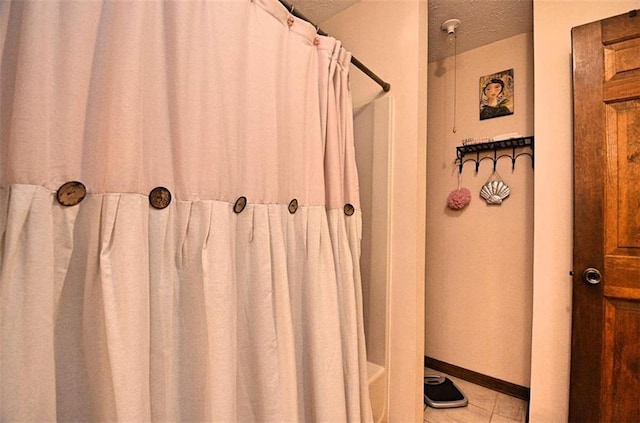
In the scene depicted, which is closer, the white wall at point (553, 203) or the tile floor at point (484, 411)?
the white wall at point (553, 203)

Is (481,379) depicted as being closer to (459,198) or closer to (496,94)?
(459,198)

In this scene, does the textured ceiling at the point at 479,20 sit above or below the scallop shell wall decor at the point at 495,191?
above

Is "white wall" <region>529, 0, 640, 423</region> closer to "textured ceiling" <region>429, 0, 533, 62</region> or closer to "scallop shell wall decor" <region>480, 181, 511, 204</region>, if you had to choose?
"textured ceiling" <region>429, 0, 533, 62</region>

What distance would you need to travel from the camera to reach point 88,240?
538 mm

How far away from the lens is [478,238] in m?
1.80

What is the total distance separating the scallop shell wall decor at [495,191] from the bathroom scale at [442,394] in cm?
119

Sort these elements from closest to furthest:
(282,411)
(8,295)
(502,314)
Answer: (8,295) < (282,411) < (502,314)

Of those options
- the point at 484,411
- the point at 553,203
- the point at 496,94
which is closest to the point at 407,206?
the point at 553,203

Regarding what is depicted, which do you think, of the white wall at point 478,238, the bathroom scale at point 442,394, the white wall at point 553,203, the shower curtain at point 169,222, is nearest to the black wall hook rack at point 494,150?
the white wall at point 478,238

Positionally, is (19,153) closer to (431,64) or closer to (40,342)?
(40,342)

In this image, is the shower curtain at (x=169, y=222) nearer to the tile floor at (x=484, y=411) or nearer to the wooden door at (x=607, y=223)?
the tile floor at (x=484, y=411)

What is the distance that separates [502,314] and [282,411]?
156 cm

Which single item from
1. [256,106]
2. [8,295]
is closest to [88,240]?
[8,295]

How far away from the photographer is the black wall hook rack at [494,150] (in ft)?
5.33
